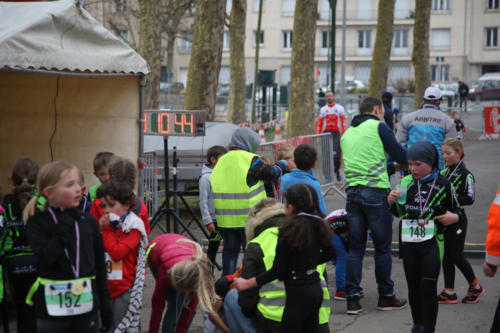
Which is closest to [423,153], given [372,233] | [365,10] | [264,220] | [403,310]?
[372,233]

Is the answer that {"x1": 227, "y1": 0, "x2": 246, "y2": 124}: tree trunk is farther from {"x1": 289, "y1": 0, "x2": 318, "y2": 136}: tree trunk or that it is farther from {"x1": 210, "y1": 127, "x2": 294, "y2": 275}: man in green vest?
{"x1": 210, "y1": 127, "x2": 294, "y2": 275}: man in green vest

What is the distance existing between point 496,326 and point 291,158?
3756 mm

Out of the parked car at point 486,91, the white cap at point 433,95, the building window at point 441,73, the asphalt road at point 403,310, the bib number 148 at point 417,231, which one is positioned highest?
the building window at point 441,73

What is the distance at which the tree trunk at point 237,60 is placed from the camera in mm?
25531

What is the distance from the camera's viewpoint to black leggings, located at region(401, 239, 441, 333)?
5.80 m

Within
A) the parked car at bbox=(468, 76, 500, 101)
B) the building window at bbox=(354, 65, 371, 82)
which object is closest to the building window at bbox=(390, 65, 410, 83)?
the building window at bbox=(354, 65, 371, 82)

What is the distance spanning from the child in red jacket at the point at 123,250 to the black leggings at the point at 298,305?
4.04 ft

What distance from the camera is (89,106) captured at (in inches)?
344

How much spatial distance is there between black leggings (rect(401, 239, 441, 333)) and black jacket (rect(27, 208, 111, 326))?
9.24 feet

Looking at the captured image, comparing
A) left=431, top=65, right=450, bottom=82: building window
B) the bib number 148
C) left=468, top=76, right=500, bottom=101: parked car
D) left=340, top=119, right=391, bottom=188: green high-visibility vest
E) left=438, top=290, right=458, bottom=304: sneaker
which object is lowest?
left=438, top=290, right=458, bottom=304: sneaker

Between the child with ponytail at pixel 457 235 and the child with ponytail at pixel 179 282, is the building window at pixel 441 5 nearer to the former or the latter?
the child with ponytail at pixel 457 235

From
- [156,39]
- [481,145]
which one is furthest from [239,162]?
[481,145]

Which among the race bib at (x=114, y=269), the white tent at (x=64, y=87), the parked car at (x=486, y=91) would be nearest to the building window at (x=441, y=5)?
the parked car at (x=486, y=91)

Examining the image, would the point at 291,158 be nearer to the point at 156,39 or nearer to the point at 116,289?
the point at 116,289
